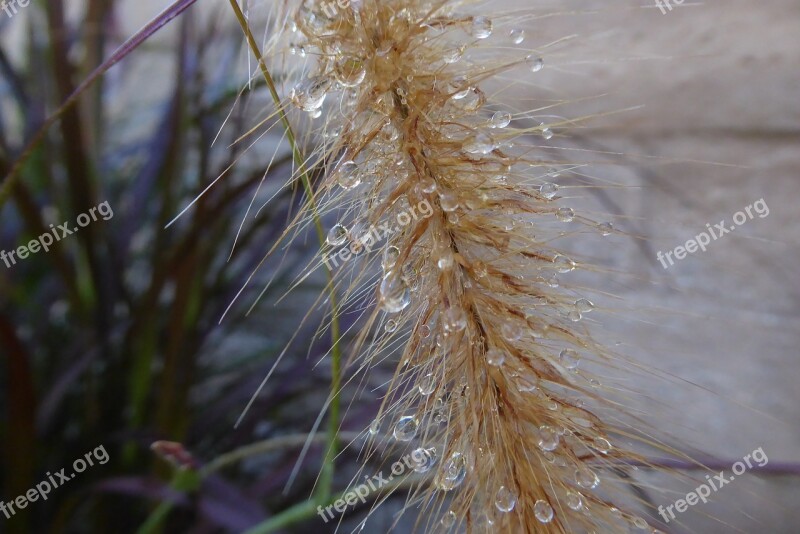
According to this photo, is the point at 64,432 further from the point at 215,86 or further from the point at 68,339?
the point at 215,86

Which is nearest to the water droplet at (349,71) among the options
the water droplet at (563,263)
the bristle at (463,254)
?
the bristle at (463,254)

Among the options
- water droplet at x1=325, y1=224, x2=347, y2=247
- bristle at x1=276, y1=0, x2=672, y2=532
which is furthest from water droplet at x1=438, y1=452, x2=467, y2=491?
water droplet at x1=325, y1=224, x2=347, y2=247

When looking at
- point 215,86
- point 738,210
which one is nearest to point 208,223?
point 215,86

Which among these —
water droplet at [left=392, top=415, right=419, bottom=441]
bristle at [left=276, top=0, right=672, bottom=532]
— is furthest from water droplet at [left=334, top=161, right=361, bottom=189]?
water droplet at [left=392, top=415, right=419, bottom=441]

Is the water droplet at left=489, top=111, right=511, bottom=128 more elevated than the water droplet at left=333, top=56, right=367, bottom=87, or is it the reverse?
the water droplet at left=333, top=56, right=367, bottom=87

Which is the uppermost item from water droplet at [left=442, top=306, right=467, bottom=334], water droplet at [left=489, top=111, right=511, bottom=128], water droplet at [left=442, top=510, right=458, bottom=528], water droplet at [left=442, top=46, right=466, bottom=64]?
water droplet at [left=442, top=46, right=466, bottom=64]

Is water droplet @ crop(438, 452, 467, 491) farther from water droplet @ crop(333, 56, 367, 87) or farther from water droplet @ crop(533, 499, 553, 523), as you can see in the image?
water droplet @ crop(333, 56, 367, 87)

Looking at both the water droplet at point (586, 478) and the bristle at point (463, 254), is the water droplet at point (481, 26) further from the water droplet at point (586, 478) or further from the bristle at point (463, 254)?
the water droplet at point (586, 478)
